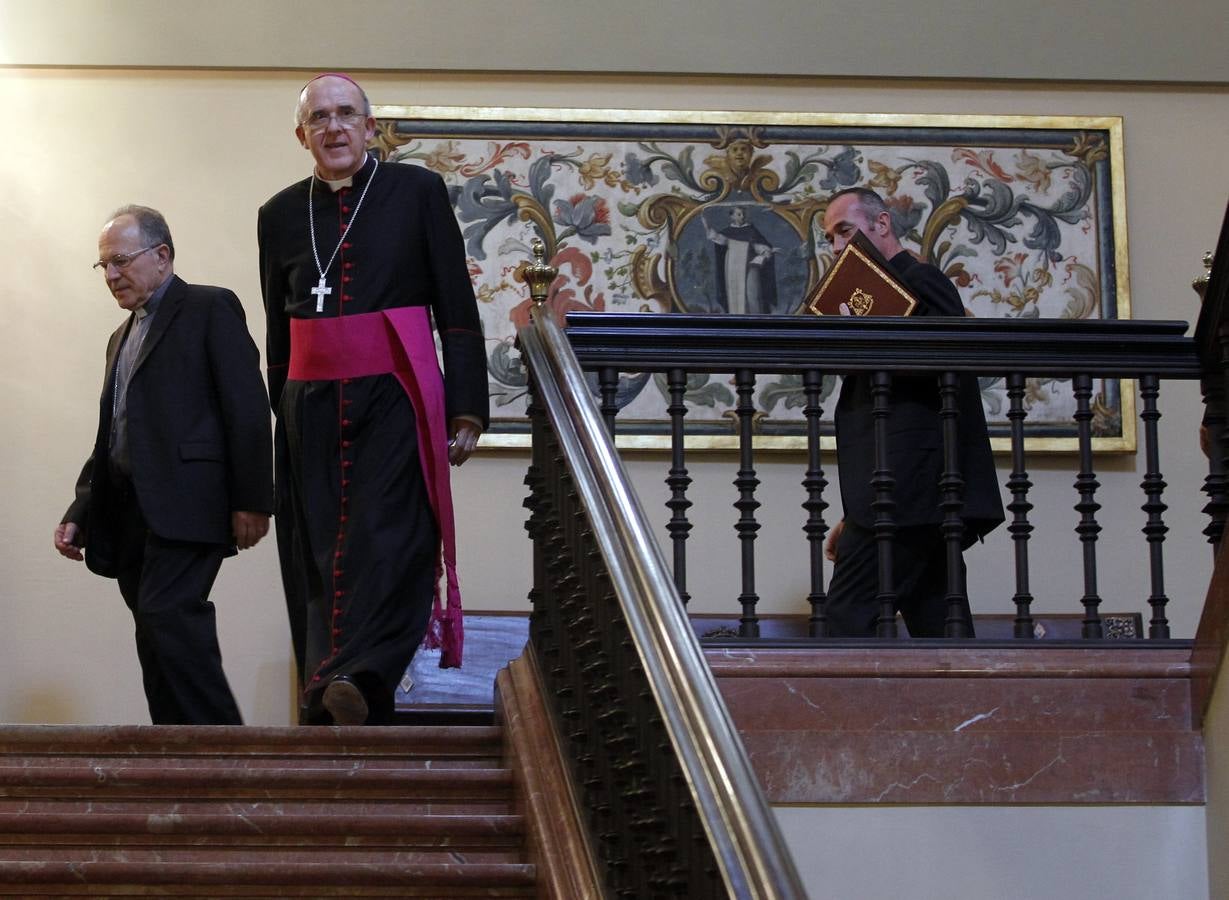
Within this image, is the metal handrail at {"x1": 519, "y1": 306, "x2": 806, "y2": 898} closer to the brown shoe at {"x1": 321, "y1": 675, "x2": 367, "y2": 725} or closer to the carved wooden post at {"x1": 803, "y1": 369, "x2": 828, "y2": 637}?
the carved wooden post at {"x1": 803, "y1": 369, "x2": 828, "y2": 637}

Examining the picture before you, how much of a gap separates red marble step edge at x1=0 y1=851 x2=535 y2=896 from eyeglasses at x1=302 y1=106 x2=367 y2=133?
2.30 m

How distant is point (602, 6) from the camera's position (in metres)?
8.23

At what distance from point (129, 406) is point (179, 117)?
2810mm

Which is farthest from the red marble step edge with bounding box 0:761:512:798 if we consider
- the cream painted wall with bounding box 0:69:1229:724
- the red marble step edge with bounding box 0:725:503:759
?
the cream painted wall with bounding box 0:69:1229:724

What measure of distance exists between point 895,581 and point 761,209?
9.66ft

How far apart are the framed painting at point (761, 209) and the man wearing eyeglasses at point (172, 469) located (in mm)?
2315

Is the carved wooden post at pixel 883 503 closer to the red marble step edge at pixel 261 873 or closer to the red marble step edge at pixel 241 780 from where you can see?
the red marble step edge at pixel 241 780

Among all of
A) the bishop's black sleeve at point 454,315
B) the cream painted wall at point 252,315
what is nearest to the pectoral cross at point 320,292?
the bishop's black sleeve at point 454,315

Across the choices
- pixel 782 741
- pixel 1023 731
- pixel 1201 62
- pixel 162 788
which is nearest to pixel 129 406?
pixel 162 788

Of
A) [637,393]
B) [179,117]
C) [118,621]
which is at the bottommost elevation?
[118,621]

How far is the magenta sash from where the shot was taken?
530cm

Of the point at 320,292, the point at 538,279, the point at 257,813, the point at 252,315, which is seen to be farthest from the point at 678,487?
the point at 252,315

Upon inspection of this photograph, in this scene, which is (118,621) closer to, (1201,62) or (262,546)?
(262,546)

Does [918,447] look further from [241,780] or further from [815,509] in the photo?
[241,780]
